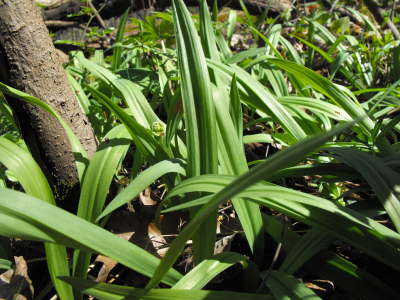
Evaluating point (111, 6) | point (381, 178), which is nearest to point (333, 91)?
point (381, 178)

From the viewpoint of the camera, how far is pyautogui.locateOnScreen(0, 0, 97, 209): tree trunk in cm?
99

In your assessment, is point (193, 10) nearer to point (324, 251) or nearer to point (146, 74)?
point (146, 74)

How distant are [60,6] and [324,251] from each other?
3.56 meters

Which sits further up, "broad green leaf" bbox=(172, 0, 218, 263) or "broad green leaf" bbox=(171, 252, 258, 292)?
"broad green leaf" bbox=(172, 0, 218, 263)

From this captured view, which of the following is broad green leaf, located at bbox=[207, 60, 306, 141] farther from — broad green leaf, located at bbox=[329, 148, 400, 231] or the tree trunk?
the tree trunk

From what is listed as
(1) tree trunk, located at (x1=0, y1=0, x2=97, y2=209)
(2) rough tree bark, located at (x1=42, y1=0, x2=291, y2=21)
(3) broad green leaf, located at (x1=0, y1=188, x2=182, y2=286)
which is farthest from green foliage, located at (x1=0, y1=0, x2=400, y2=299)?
(2) rough tree bark, located at (x1=42, y1=0, x2=291, y2=21)

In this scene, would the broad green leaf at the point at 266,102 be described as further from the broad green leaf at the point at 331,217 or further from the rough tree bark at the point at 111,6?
the rough tree bark at the point at 111,6

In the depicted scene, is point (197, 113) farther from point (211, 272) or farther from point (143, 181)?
point (211, 272)

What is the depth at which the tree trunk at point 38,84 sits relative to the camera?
991mm

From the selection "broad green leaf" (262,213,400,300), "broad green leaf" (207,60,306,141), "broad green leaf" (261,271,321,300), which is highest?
"broad green leaf" (207,60,306,141)

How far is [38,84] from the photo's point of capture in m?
1.04

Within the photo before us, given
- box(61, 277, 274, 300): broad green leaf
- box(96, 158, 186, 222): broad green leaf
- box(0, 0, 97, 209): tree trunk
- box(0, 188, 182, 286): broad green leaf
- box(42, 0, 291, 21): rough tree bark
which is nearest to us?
box(0, 188, 182, 286): broad green leaf

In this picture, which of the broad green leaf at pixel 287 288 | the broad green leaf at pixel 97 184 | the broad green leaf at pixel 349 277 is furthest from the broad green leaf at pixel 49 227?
the broad green leaf at pixel 349 277

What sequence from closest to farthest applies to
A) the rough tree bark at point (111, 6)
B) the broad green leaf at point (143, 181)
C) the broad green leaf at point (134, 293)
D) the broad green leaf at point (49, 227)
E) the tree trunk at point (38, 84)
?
the broad green leaf at point (49, 227)
the broad green leaf at point (134, 293)
the broad green leaf at point (143, 181)
the tree trunk at point (38, 84)
the rough tree bark at point (111, 6)
